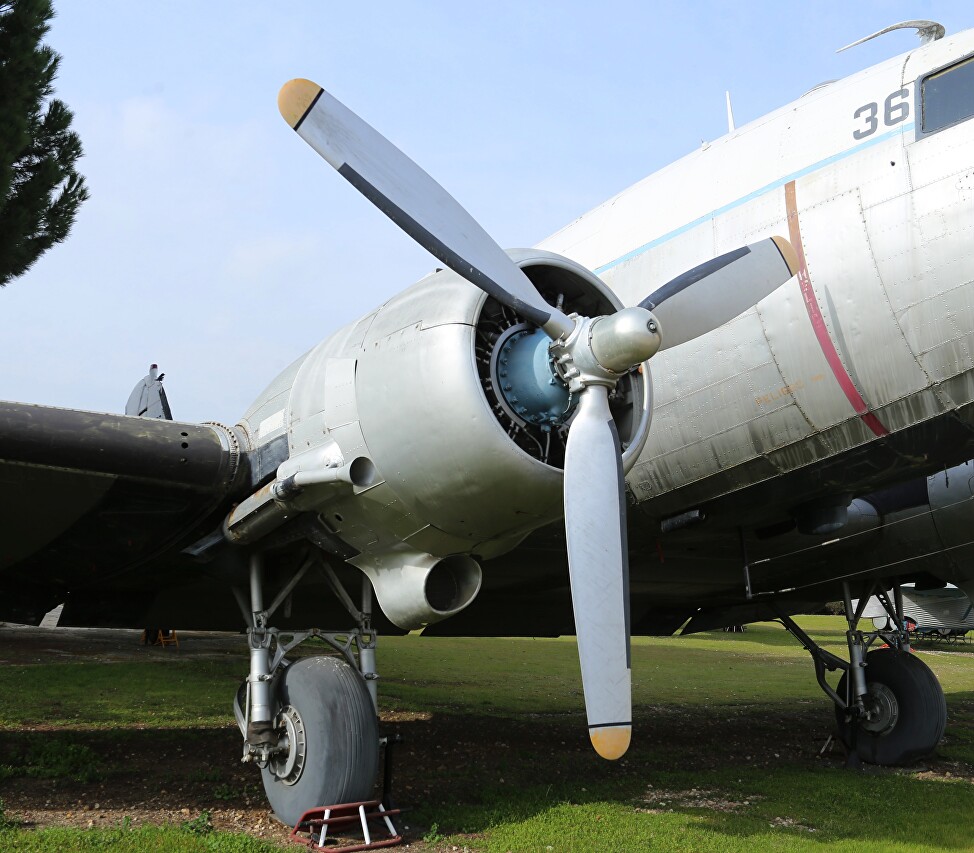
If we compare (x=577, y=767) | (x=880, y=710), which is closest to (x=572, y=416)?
(x=577, y=767)

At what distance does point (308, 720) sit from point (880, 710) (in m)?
6.39

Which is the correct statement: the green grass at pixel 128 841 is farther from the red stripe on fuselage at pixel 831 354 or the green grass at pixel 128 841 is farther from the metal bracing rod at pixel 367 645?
the red stripe on fuselage at pixel 831 354

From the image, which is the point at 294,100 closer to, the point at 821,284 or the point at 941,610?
the point at 821,284

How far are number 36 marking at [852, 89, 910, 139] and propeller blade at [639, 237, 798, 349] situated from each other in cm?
99

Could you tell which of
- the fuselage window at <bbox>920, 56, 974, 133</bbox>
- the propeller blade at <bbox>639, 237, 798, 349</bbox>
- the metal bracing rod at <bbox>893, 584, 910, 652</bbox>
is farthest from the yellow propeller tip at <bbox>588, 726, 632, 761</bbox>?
the metal bracing rod at <bbox>893, 584, 910, 652</bbox>

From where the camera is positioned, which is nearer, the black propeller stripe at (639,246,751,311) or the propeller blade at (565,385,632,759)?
the propeller blade at (565,385,632,759)

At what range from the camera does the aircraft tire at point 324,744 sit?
591cm

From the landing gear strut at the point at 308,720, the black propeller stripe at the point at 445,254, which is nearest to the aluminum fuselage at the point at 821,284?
the black propeller stripe at the point at 445,254

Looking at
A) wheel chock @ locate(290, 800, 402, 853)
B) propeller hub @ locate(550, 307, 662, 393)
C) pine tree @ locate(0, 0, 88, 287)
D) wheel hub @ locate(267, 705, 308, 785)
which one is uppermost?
pine tree @ locate(0, 0, 88, 287)

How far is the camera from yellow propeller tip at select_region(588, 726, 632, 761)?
489cm

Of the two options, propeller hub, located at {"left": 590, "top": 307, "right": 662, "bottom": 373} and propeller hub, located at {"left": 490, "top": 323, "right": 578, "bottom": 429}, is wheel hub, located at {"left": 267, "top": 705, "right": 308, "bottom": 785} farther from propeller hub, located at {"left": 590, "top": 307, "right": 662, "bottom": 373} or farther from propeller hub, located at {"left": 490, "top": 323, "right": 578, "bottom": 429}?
propeller hub, located at {"left": 590, "top": 307, "right": 662, "bottom": 373}

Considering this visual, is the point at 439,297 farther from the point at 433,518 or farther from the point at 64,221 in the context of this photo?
the point at 64,221

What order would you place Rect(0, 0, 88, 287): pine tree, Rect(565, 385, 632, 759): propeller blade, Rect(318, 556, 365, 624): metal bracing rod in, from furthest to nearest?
Rect(0, 0, 88, 287): pine tree
Rect(318, 556, 365, 624): metal bracing rod
Rect(565, 385, 632, 759): propeller blade

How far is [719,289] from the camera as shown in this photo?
5.93 meters
